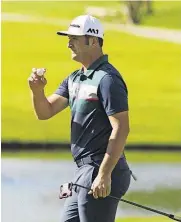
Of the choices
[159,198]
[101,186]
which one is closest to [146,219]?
[159,198]

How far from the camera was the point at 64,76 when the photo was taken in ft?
32.0

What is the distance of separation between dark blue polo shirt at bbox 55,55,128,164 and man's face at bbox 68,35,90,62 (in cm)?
7

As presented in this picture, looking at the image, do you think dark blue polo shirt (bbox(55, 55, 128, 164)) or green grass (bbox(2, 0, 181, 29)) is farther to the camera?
green grass (bbox(2, 0, 181, 29))

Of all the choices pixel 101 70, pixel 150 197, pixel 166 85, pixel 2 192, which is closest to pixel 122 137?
pixel 101 70

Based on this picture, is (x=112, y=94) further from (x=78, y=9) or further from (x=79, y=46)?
(x=78, y=9)

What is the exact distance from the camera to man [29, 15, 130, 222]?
3.95 meters

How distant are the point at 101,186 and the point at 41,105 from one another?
621 mm

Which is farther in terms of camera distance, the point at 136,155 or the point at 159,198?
the point at 136,155

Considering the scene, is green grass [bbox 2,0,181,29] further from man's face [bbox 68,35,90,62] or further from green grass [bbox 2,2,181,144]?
man's face [bbox 68,35,90,62]

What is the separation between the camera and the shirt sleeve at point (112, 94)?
3957 millimetres

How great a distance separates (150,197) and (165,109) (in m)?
2.15

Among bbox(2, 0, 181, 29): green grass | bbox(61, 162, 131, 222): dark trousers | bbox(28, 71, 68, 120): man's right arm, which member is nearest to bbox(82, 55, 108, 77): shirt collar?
bbox(28, 71, 68, 120): man's right arm

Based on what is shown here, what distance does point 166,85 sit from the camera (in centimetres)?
975

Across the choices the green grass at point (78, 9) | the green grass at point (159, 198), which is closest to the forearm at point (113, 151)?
the green grass at point (159, 198)
